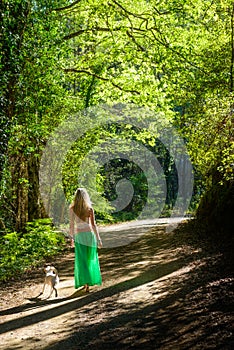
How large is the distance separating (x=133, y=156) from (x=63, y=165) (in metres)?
19.3

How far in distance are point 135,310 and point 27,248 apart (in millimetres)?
6804

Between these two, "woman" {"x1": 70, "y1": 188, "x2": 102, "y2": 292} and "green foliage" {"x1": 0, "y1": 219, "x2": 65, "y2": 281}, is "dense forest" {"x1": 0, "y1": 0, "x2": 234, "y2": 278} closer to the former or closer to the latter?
"green foliage" {"x1": 0, "y1": 219, "x2": 65, "y2": 281}

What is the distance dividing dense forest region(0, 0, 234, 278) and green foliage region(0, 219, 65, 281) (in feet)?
0.42

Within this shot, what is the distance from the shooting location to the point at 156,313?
21.1 feet

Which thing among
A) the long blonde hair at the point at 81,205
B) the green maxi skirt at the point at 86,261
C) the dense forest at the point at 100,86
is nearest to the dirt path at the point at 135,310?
the green maxi skirt at the point at 86,261

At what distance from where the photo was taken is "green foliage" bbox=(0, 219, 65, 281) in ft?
37.3

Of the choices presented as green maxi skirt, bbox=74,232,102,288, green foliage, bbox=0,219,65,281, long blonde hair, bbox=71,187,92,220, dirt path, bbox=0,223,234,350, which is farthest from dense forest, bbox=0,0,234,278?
green maxi skirt, bbox=74,232,102,288

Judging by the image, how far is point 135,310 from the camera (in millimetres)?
6824

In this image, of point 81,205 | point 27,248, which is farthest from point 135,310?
point 27,248

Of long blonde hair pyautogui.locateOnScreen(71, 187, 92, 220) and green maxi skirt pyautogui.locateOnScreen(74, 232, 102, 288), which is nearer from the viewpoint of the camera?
green maxi skirt pyautogui.locateOnScreen(74, 232, 102, 288)

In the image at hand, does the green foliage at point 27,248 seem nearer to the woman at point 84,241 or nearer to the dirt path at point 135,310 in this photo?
the dirt path at point 135,310

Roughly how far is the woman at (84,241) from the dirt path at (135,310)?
289mm

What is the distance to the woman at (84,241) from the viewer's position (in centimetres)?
868

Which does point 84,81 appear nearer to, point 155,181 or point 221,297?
point 221,297
